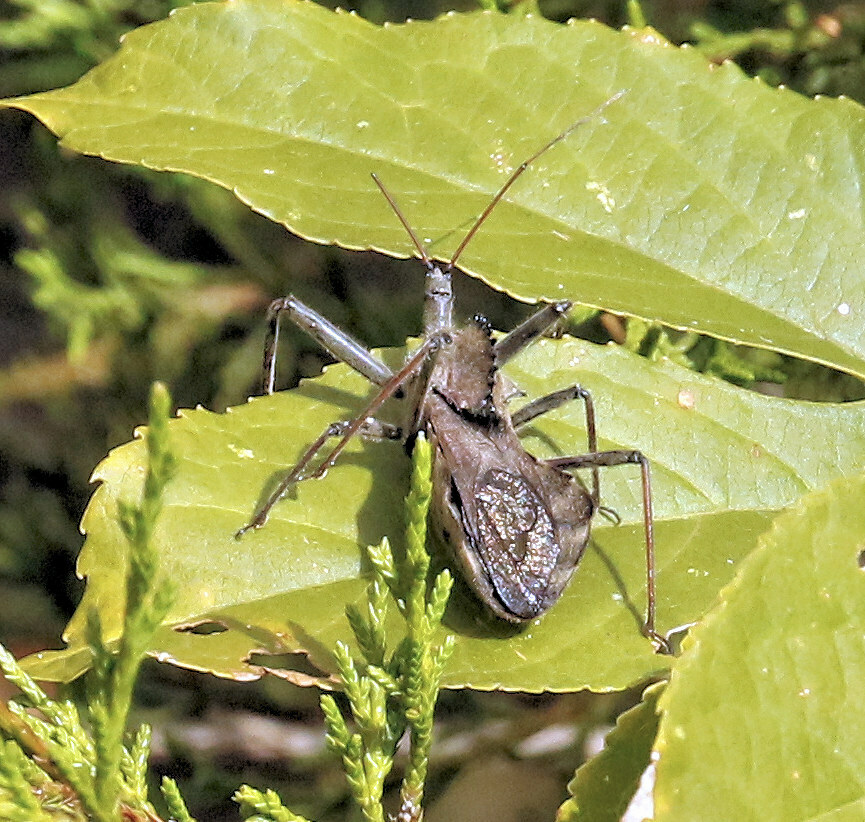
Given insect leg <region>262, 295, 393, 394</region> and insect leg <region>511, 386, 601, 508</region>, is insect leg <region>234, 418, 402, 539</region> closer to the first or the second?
insect leg <region>262, 295, 393, 394</region>

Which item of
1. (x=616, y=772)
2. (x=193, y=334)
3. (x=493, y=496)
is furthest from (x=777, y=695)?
(x=193, y=334)

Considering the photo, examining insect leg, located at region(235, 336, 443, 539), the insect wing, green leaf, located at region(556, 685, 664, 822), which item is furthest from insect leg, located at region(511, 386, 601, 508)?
green leaf, located at region(556, 685, 664, 822)

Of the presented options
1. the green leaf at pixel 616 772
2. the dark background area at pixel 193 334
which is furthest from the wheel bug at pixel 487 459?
the dark background area at pixel 193 334

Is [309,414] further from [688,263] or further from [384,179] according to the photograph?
[688,263]

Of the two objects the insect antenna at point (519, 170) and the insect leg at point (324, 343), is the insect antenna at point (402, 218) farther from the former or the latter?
the insect leg at point (324, 343)

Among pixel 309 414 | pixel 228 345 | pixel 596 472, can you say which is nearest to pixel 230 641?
pixel 309 414

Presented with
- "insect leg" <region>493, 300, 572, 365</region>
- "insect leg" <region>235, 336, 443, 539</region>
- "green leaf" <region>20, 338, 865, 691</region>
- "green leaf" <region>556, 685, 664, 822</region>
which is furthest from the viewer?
"insect leg" <region>493, 300, 572, 365</region>
